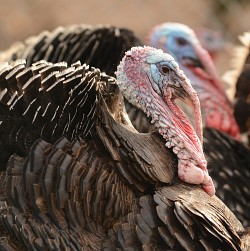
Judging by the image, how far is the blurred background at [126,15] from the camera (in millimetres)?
6727

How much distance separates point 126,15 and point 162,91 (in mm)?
4363

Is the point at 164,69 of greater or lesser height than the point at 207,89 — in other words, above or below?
above

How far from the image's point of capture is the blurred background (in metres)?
6.73

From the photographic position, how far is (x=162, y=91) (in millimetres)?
2787

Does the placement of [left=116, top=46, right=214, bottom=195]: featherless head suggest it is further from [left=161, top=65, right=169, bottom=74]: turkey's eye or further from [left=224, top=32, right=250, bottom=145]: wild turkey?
[left=224, top=32, right=250, bottom=145]: wild turkey

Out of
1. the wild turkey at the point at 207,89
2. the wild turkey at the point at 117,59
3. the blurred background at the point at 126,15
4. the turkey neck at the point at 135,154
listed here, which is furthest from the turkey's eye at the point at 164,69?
the blurred background at the point at 126,15

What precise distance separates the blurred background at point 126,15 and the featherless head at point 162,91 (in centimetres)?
370

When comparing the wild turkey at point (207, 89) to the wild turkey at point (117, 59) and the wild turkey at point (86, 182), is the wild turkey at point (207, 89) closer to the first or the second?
the wild turkey at point (117, 59)

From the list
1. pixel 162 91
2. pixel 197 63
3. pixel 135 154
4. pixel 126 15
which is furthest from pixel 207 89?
pixel 126 15

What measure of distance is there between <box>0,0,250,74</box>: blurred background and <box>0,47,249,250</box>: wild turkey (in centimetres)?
385

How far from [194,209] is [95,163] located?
339mm

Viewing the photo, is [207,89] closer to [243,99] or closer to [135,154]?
[243,99]

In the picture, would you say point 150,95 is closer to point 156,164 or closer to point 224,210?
point 156,164

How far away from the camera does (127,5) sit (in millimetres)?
7160
